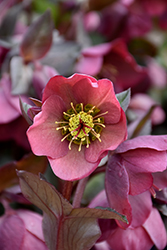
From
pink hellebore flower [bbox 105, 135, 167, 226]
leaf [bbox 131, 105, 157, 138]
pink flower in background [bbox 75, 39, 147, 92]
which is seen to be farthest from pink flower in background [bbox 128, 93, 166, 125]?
pink hellebore flower [bbox 105, 135, 167, 226]

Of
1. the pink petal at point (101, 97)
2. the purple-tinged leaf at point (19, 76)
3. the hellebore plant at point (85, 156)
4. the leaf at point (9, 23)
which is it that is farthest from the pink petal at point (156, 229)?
the leaf at point (9, 23)

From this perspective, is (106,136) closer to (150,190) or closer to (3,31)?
(150,190)

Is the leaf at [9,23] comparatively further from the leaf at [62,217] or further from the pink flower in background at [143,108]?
the leaf at [62,217]

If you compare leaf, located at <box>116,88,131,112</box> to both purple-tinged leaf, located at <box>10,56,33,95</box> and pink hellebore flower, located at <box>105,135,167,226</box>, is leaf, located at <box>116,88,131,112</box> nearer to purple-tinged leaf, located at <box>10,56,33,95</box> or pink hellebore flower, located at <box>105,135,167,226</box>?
pink hellebore flower, located at <box>105,135,167,226</box>

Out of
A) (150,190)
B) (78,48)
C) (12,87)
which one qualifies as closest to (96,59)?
(78,48)

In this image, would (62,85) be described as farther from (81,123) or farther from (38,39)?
(38,39)
